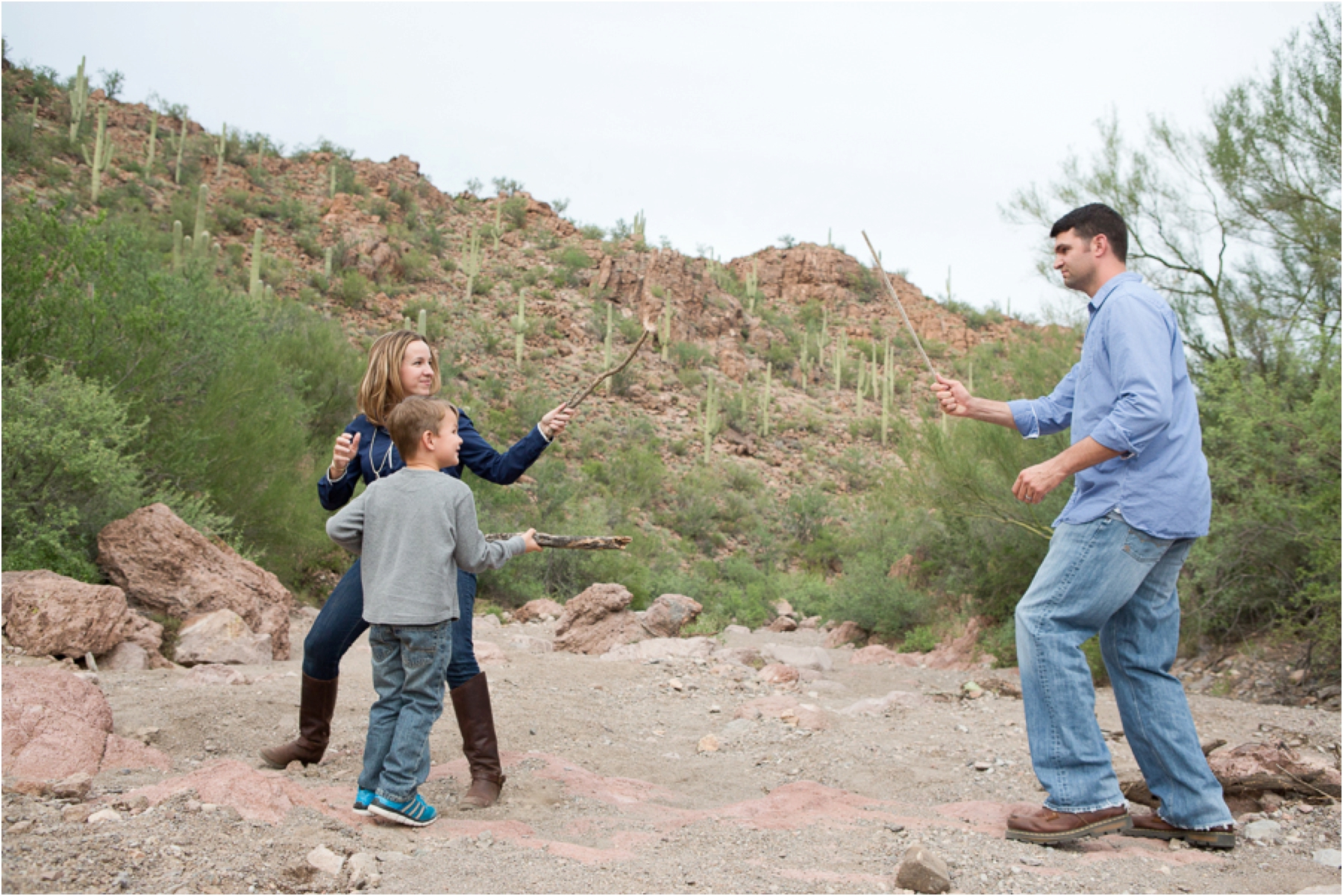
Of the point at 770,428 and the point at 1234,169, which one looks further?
the point at 770,428

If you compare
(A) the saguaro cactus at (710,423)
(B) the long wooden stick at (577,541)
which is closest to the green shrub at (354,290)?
(A) the saguaro cactus at (710,423)

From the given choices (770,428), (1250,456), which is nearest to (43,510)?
(1250,456)

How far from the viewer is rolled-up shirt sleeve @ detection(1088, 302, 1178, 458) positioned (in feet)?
9.68

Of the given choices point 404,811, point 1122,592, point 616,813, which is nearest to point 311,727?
point 404,811

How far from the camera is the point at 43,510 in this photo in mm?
7246

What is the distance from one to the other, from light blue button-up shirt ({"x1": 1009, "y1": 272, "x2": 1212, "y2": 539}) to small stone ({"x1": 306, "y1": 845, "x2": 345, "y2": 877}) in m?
2.52

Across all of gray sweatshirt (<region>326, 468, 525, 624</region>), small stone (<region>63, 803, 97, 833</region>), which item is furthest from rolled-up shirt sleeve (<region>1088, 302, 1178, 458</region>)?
small stone (<region>63, 803, 97, 833</region>)

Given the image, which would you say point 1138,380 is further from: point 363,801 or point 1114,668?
point 363,801

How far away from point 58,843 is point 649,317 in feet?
7.20

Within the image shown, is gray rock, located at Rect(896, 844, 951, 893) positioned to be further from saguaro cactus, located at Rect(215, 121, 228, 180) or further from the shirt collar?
saguaro cactus, located at Rect(215, 121, 228, 180)

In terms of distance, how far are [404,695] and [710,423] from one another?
24.9 metres

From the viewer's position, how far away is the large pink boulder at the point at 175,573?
23.9ft

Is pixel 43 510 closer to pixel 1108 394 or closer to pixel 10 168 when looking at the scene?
pixel 1108 394

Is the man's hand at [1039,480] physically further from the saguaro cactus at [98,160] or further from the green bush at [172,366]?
the saguaro cactus at [98,160]
